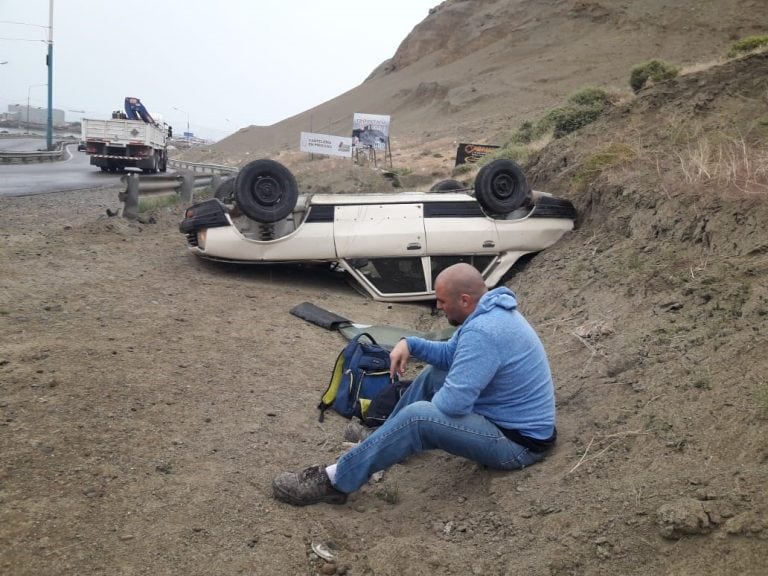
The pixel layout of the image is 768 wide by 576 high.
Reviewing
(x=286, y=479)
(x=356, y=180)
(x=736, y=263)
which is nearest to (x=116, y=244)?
(x=286, y=479)

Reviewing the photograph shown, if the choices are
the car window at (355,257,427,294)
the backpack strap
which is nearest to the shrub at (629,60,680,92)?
the car window at (355,257,427,294)

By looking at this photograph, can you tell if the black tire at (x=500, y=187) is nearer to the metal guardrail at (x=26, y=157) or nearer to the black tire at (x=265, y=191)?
the black tire at (x=265, y=191)

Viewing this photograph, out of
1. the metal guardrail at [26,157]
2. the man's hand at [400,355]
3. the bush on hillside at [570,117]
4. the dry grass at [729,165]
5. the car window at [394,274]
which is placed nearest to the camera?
the man's hand at [400,355]

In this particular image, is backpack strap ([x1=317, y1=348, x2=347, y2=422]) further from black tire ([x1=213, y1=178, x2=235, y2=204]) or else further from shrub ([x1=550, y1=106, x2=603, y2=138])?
shrub ([x1=550, y1=106, x2=603, y2=138])

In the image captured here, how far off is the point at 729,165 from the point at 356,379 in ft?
14.5

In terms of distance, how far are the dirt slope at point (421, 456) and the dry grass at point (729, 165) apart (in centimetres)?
3

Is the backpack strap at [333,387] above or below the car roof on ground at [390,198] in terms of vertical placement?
below

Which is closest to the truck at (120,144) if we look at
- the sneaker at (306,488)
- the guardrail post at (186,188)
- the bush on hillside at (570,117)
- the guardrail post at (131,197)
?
the guardrail post at (186,188)

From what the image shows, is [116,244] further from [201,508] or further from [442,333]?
[201,508]

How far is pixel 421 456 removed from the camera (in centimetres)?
420

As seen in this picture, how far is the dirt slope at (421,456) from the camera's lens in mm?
2799

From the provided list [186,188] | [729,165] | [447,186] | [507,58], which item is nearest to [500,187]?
[447,186]

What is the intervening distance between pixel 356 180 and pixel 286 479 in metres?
14.2

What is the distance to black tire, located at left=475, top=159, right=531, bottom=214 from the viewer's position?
8492mm
